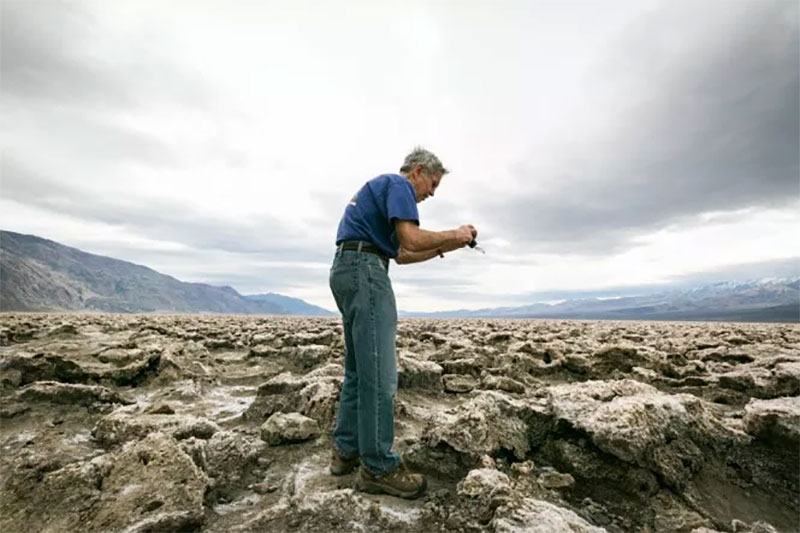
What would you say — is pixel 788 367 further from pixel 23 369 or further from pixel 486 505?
pixel 23 369

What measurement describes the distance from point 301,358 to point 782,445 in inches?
280

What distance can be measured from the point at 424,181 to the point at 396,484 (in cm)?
248

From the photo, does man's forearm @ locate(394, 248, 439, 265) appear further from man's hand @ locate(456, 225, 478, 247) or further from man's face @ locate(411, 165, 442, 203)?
man's face @ locate(411, 165, 442, 203)

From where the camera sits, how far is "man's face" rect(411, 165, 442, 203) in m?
3.70

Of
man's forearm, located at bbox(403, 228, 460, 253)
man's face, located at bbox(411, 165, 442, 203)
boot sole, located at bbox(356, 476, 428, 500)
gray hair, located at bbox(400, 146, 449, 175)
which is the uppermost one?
gray hair, located at bbox(400, 146, 449, 175)

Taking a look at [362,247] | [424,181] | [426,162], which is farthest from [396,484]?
[426,162]

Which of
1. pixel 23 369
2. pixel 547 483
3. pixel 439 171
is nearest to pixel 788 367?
pixel 547 483

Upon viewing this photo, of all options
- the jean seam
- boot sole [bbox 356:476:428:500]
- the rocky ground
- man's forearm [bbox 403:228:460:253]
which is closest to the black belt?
the jean seam

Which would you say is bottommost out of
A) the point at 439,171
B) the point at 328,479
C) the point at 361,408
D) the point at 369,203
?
the point at 328,479

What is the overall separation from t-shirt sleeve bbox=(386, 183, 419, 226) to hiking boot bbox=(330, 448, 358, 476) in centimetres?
202

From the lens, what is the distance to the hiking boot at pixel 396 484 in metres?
3.05

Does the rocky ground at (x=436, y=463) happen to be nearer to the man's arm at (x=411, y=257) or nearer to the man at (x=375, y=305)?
the man at (x=375, y=305)

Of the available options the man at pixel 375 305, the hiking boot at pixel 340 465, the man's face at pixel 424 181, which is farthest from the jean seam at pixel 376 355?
the man's face at pixel 424 181

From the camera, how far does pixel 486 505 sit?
2721 millimetres
